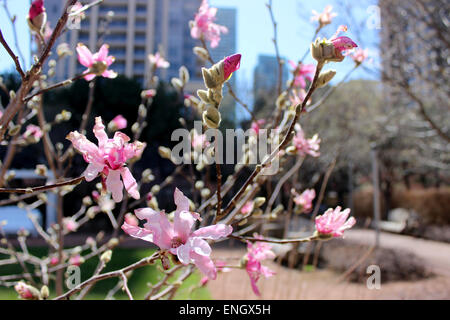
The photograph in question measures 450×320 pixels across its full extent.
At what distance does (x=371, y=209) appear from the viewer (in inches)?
467

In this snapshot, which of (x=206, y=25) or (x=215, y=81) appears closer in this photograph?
(x=215, y=81)

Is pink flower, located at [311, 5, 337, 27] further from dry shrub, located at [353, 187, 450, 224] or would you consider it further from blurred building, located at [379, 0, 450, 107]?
dry shrub, located at [353, 187, 450, 224]

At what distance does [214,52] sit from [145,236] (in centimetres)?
→ 117

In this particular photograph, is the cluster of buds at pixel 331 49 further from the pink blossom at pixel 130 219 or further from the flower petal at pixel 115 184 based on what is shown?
the pink blossom at pixel 130 219

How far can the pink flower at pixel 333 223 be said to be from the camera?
0.63m

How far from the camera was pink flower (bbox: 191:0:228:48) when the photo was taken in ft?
3.66

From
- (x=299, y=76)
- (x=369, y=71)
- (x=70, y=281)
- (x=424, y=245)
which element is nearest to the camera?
(x=70, y=281)

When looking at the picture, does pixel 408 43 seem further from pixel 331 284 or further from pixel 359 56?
pixel 359 56

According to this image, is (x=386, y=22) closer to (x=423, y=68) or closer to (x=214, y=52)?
(x=423, y=68)

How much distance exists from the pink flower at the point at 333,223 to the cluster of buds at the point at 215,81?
257 millimetres

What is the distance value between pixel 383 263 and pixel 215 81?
4.39m

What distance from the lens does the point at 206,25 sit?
3.73ft

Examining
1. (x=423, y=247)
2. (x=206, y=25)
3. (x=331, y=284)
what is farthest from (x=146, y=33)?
(x=206, y=25)

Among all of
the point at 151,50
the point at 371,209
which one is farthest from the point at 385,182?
the point at 151,50
